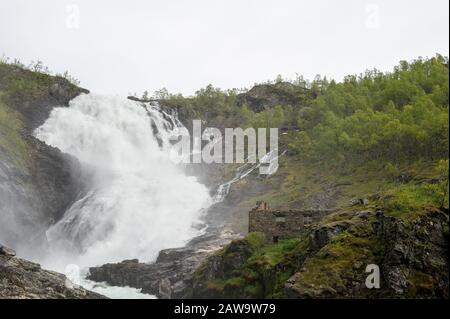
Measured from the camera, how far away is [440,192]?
1942 centimetres

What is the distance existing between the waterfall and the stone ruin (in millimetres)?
16674

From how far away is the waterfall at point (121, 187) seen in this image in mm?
44500

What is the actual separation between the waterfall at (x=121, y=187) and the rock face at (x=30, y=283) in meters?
16.8

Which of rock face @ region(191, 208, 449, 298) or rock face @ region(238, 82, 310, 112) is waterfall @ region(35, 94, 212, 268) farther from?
rock face @ region(191, 208, 449, 298)

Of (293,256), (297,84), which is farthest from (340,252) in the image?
(297,84)

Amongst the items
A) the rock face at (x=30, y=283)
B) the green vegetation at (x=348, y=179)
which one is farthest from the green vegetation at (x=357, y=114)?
the rock face at (x=30, y=283)

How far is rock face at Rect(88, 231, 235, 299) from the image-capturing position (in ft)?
102

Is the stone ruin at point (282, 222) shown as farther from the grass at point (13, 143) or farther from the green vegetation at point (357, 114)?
the grass at point (13, 143)

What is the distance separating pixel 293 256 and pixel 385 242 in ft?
16.1

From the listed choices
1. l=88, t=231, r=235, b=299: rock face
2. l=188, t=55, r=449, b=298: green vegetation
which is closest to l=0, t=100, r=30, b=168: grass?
l=88, t=231, r=235, b=299: rock face
